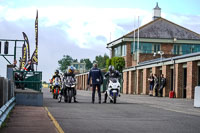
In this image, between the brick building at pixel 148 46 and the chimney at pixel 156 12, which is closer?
the brick building at pixel 148 46

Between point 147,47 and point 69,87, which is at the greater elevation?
point 147,47

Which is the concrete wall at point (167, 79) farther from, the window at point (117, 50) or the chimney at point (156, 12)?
the chimney at point (156, 12)

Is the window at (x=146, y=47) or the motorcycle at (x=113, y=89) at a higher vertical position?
the window at (x=146, y=47)

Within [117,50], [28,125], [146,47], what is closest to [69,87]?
[28,125]

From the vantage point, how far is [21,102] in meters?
18.0

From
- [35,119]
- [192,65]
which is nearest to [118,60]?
[192,65]

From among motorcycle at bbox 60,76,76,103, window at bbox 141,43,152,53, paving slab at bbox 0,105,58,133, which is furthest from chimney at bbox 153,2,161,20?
paving slab at bbox 0,105,58,133

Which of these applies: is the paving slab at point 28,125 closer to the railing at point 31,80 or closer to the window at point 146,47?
the railing at point 31,80

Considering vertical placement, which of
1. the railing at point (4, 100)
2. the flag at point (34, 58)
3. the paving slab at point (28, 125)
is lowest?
the paving slab at point (28, 125)

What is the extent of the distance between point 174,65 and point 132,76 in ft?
58.3

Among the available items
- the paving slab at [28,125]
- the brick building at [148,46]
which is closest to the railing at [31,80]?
the paving slab at [28,125]

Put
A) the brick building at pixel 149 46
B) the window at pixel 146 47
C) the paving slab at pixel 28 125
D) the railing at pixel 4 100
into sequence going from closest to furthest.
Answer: the paving slab at pixel 28 125, the railing at pixel 4 100, the brick building at pixel 149 46, the window at pixel 146 47

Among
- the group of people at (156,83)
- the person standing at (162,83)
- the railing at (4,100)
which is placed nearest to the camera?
the railing at (4,100)

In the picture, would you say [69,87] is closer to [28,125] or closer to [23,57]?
[23,57]
